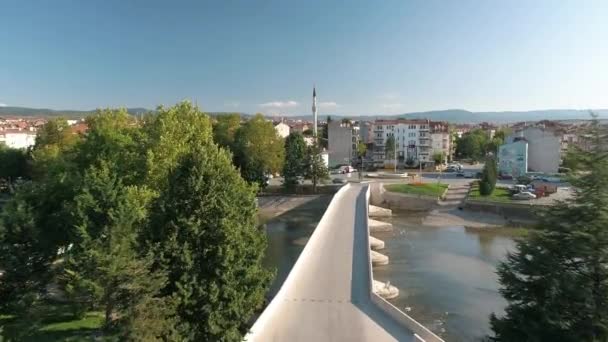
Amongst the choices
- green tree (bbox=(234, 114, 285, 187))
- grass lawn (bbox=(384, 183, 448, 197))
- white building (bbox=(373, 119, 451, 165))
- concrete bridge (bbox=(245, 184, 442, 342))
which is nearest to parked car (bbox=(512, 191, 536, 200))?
grass lawn (bbox=(384, 183, 448, 197))

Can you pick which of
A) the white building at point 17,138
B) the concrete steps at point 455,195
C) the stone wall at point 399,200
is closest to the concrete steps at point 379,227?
the stone wall at point 399,200

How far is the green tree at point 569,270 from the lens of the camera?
766 centimetres

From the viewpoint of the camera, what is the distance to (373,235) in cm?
3072

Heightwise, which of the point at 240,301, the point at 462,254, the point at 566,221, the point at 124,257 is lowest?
the point at 462,254

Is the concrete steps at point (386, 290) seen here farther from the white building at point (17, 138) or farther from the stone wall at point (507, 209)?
the white building at point (17, 138)

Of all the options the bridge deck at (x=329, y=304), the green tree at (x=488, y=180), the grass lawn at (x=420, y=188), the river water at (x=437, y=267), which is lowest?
the river water at (x=437, y=267)

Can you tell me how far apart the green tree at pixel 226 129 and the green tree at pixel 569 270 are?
1401 inches

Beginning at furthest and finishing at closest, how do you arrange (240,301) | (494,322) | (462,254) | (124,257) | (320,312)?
1. (462,254)
2. (320,312)
3. (240,301)
4. (124,257)
5. (494,322)

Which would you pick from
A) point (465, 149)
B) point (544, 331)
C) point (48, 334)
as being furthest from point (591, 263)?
point (465, 149)

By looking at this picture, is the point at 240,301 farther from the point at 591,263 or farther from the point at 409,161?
the point at 409,161

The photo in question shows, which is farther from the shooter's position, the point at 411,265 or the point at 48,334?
the point at 411,265

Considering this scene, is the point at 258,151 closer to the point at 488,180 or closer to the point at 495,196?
the point at 488,180

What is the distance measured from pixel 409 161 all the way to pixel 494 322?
58.4 m

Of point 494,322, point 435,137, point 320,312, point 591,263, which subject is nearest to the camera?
point 591,263
